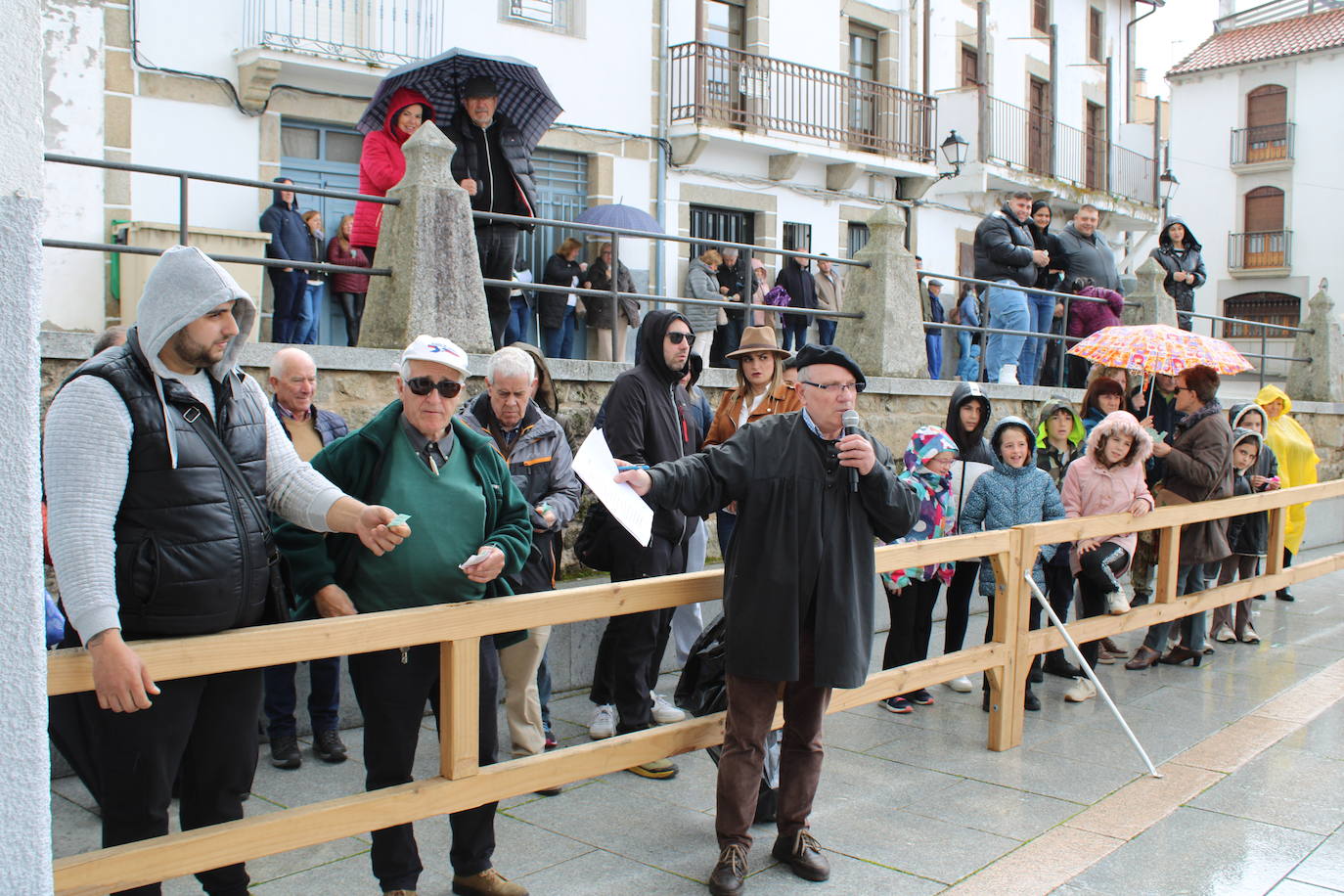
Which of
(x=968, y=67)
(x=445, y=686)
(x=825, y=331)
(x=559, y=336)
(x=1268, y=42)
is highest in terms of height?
(x=1268, y=42)

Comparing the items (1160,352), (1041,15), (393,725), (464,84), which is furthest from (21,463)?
(1041,15)

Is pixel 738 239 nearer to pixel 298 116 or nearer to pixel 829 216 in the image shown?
pixel 829 216

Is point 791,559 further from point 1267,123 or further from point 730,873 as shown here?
point 1267,123

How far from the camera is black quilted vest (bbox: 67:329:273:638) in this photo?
2.71 m

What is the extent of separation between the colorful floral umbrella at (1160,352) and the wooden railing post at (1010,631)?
253 cm

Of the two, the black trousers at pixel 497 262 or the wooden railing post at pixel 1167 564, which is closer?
the wooden railing post at pixel 1167 564

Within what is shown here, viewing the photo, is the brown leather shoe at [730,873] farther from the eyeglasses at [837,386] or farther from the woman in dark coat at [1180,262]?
the woman in dark coat at [1180,262]

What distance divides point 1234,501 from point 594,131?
910cm

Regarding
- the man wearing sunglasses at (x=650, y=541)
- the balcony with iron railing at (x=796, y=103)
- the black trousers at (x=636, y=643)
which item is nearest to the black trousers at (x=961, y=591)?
the man wearing sunglasses at (x=650, y=541)

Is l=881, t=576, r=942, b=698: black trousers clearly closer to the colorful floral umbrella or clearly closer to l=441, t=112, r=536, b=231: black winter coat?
the colorful floral umbrella

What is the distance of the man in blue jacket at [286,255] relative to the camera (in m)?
9.46

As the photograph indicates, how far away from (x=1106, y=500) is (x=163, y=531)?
5234 millimetres

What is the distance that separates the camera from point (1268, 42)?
34594 millimetres

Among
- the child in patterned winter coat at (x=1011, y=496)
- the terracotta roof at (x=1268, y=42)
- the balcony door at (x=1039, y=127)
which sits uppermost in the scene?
the terracotta roof at (x=1268, y=42)
